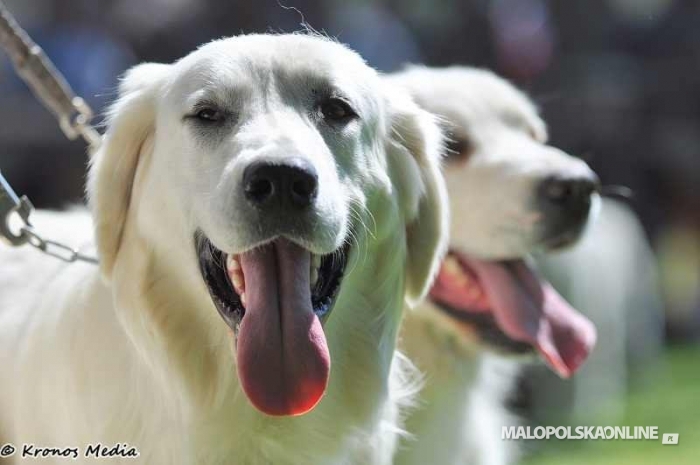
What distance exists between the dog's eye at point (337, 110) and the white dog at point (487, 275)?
3.89 feet

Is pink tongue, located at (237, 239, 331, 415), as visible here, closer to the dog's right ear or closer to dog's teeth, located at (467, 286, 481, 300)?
the dog's right ear

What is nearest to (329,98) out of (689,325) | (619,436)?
(619,436)

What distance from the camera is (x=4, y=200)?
3.29 metres

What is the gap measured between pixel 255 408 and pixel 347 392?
401 mm

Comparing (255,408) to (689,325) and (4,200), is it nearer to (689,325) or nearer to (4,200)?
(4,200)

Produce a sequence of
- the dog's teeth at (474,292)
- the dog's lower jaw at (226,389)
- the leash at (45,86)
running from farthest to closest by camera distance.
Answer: the dog's teeth at (474,292)
the leash at (45,86)
the dog's lower jaw at (226,389)

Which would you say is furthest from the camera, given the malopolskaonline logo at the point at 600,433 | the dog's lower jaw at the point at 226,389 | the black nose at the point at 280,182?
the malopolskaonline logo at the point at 600,433

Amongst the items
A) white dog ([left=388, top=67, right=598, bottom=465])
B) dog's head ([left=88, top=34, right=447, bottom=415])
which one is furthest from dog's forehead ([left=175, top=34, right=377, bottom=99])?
white dog ([left=388, top=67, right=598, bottom=465])

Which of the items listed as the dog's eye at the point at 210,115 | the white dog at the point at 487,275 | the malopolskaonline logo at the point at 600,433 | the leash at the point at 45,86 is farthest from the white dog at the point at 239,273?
the malopolskaonline logo at the point at 600,433

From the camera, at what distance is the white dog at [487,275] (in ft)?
13.8

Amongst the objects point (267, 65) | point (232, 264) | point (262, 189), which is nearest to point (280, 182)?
point (262, 189)

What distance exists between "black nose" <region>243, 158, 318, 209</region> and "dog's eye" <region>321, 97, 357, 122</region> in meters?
0.40

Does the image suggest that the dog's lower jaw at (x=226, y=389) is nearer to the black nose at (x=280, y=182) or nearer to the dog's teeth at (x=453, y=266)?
the black nose at (x=280, y=182)

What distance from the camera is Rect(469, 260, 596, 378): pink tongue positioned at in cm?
424
